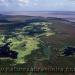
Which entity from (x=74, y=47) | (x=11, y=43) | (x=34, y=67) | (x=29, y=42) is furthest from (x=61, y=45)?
(x=34, y=67)

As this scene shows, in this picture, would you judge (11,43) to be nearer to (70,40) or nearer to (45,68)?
(70,40)

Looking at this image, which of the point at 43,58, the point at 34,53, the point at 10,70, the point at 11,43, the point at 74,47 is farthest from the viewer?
the point at 11,43

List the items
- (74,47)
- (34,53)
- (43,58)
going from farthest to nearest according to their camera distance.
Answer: (74,47) < (34,53) < (43,58)

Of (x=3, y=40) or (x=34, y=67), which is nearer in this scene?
(x=34, y=67)

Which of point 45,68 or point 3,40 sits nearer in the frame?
point 45,68

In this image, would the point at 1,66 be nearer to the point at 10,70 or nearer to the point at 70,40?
the point at 10,70

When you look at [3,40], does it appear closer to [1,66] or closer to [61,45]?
[61,45]

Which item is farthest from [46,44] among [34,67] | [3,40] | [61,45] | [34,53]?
[34,67]

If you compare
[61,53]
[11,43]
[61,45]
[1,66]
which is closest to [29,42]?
[11,43]

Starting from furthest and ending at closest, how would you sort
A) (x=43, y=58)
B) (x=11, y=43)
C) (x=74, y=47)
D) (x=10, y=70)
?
(x=11, y=43) < (x=74, y=47) < (x=43, y=58) < (x=10, y=70)
